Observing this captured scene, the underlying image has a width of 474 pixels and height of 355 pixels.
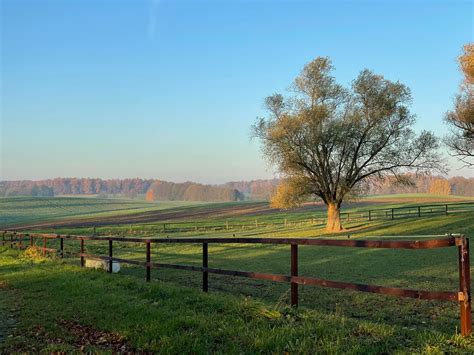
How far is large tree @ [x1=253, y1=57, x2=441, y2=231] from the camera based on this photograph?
35.7 m

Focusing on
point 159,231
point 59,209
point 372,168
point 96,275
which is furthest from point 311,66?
point 59,209

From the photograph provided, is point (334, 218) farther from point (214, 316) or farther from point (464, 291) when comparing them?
point (464, 291)

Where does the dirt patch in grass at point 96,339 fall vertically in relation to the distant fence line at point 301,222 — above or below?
above

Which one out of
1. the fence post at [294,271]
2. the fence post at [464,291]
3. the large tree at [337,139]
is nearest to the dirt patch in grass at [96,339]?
the fence post at [294,271]

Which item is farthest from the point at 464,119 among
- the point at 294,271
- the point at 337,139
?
Answer: the point at 294,271

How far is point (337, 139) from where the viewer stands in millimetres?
35406

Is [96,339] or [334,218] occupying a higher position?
[96,339]

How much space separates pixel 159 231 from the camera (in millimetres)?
46219

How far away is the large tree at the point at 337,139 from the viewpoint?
3569cm

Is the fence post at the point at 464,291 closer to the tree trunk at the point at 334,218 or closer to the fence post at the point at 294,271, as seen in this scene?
the fence post at the point at 294,271

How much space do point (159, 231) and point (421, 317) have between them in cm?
4049

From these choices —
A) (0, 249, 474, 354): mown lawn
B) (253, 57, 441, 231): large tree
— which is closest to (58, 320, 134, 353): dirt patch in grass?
(0, 249, 474, 354): mown lawn

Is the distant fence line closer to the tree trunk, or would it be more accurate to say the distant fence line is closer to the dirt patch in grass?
the tree trunk

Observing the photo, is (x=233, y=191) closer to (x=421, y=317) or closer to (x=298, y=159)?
(x=298, y=159)
